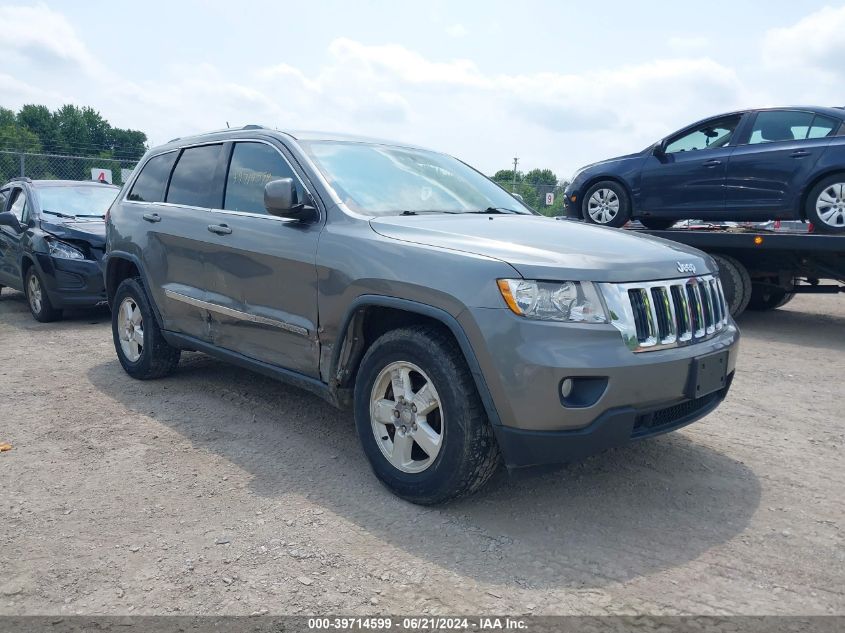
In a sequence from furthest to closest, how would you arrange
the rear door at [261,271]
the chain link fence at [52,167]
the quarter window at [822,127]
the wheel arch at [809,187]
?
the chain link fence at [52,167] → the quarter window at [822,127] → the wheel arch at [809,187] → the rear door at [261,271]

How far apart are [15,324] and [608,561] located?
322 inches

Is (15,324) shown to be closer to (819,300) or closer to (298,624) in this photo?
(298,624)

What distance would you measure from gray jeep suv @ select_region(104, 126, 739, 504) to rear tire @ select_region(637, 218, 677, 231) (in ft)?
16.4

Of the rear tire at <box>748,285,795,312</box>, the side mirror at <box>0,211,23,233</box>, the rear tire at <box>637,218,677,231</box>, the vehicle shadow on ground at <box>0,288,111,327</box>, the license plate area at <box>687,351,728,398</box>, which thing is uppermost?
the rear tire at <box>637,218,677,231</box>

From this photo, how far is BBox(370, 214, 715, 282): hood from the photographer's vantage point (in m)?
3.22

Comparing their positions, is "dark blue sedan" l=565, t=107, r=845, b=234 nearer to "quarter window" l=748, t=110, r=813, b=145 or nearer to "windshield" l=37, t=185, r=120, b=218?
"quarter window" l=748, t=110, r=813, b=145

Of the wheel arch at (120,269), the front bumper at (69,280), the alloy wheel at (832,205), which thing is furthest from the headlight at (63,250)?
the alloy wheel at (832,205)

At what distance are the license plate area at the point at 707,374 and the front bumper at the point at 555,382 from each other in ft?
0.77

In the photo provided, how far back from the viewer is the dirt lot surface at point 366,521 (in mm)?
2816

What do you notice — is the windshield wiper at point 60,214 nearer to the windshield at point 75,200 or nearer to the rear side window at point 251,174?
the windshield at point 75,200

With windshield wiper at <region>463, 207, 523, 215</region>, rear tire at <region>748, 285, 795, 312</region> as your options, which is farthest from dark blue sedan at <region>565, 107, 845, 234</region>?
windshield wiper at <region>463, 207, 523, 215</region>

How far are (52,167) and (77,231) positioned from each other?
11851mm

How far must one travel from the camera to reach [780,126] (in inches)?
320

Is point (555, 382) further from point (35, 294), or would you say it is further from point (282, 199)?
point (35, 294)
